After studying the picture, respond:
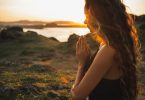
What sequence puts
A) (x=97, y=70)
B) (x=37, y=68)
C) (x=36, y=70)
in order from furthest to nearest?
→ (x=37, y=68), (x=36, y=70), (x=97, y=70)

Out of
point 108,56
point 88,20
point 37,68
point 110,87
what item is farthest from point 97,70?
point 37,68

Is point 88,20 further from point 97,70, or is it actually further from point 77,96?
point 77,96

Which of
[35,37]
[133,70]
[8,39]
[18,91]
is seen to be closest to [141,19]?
[35,37]

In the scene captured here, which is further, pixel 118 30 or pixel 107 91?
pixel 107 91

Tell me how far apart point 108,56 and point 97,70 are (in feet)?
0.63

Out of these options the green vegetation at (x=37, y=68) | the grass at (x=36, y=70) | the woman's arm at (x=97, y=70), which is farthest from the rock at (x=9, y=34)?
the woman's arm at (x=97, y=70)

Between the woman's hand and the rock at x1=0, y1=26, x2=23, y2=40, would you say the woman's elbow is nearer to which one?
the woman's hand

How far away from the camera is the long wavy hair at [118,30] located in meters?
4.10

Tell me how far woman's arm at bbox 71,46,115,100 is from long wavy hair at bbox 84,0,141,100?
12 cm

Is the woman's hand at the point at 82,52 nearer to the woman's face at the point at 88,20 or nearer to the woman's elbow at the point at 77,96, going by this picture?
the woman's face at the point at 88,20

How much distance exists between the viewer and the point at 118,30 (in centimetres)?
412

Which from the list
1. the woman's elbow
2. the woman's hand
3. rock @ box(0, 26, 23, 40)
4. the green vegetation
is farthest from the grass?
the woman's elbow

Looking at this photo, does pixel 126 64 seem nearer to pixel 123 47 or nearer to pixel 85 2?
pixel 123 47

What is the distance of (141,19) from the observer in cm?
4572
